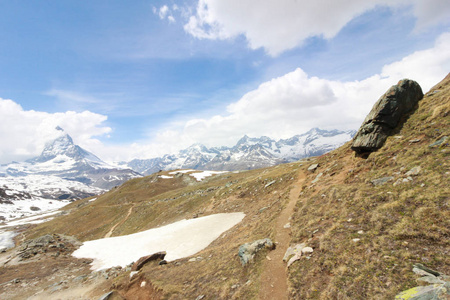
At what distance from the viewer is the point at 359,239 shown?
11.1 m

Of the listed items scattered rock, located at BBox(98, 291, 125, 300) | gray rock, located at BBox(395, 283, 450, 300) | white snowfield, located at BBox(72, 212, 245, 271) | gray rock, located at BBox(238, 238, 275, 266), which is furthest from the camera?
white snowfield, located at BBox(72, 212, 245, 271)

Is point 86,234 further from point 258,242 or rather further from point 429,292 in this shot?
point 429,292

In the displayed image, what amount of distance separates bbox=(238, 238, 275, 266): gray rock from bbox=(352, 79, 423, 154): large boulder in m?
15.6

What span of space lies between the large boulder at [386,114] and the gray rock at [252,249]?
15.6 m

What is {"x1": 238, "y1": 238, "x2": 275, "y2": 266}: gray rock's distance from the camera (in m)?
14.5

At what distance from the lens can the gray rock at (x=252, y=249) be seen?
47.7 feet

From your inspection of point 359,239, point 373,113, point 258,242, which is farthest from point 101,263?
point 373,113

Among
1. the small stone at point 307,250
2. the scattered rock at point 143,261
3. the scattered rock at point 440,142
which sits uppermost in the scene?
the scattered rock at point 440,142

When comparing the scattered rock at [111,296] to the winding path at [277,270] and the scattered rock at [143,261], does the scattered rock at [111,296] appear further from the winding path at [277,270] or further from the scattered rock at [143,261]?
the winding path at [277,270]

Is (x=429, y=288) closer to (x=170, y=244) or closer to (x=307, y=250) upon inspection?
(x=307, y=250)

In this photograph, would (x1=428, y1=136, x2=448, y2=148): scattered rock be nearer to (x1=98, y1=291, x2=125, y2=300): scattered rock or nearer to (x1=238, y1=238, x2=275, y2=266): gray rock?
(x1=238, y1=238, x2=275, y2=266): gray rock

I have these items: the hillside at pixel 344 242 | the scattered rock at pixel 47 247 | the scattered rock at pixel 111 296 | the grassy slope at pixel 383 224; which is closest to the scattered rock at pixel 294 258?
the hillside at pixel 344 242

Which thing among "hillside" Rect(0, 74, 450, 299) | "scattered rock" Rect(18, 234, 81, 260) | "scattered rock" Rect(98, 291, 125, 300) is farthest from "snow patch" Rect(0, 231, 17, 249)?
"scattered rock" Rect(98, 291, 125, 300)

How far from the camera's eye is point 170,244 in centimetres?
2864
